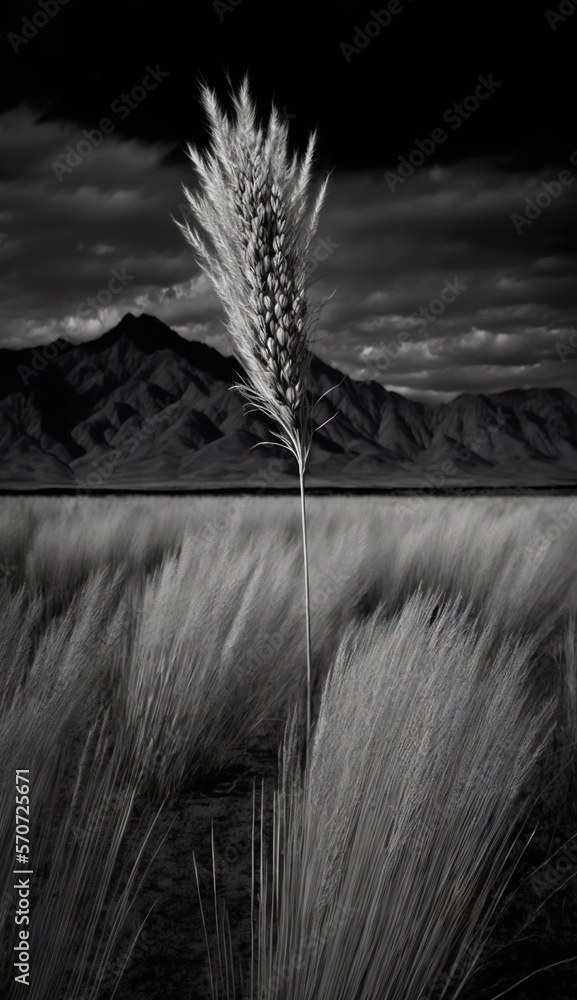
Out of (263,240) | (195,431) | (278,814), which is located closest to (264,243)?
(263,240)

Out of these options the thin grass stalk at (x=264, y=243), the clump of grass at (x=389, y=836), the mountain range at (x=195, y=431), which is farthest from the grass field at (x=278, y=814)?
the mountain range at (x=195, y=431)

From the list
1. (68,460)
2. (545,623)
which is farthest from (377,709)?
(68,460)

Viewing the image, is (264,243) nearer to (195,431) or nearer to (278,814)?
(278,814)

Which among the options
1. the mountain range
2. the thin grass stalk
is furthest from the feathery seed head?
the mountain range

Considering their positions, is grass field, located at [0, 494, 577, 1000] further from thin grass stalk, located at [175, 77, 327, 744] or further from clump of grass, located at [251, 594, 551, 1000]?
thin grass stalk, located at [175, 77, 327, 744]

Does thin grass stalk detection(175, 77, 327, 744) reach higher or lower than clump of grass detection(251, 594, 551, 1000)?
higher

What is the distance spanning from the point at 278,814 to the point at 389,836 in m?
0.23

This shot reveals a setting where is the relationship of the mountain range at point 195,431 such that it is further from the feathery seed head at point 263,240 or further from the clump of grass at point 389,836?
the clump of grass at point 389,836

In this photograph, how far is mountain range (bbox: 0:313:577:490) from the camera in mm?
99000

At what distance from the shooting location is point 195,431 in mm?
128500

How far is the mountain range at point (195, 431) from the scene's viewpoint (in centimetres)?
9900

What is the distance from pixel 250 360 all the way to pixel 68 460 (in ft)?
373

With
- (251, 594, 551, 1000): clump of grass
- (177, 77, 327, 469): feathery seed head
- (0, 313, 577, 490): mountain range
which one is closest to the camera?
(251, 594, 551, 1000): clump of grass

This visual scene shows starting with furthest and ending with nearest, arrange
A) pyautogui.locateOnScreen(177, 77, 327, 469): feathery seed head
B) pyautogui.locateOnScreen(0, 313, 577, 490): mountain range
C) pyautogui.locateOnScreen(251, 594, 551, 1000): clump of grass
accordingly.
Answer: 1. pyautogui.locateOnScreen(0, 313, 577, 490): mountain range
2. pyautogui.locateOnScreen(177, 77, 327, 469): feathery seed head
3. pyautogui.locateOnScreen(251, 594, 551, 1000): clump of grass
